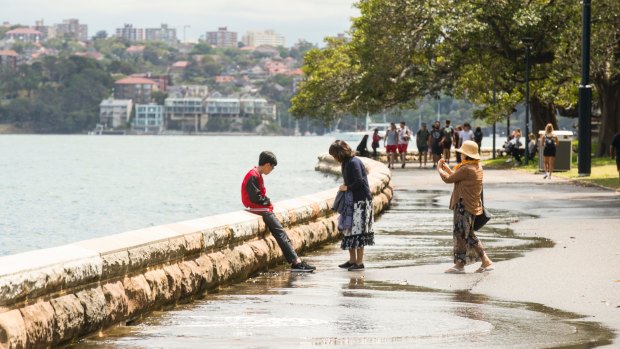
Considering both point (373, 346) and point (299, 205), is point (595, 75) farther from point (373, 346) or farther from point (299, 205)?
point (373, 346)

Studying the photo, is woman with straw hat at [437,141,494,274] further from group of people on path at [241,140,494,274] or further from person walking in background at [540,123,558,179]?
person walking in background at [540,123,558,179]

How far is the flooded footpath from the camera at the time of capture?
10.2 metres

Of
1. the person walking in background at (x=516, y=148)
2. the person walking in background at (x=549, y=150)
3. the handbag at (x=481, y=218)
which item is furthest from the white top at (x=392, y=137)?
the handbag at (x=481, y=218)

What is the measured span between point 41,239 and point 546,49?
22.0m

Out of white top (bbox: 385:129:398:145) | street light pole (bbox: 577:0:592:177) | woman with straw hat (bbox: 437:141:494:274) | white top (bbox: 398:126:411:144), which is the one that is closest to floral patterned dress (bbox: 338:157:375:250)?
woman with straw hat (bbox: 437:141:494:274)

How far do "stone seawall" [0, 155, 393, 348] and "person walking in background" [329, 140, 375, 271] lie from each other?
85 cm

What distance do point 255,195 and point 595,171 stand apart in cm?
2705

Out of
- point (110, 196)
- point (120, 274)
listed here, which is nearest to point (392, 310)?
point (120, 274)

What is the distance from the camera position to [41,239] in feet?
146

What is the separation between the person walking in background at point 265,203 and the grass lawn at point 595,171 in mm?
17592

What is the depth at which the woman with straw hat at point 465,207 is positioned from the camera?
1497 cm

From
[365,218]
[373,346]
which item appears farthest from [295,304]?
[365,218]

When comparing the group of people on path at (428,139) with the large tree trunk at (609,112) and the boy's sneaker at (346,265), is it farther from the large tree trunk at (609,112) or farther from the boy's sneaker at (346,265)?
the boy's sneaker at (346,265)

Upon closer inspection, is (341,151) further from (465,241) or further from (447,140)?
(447,140)
